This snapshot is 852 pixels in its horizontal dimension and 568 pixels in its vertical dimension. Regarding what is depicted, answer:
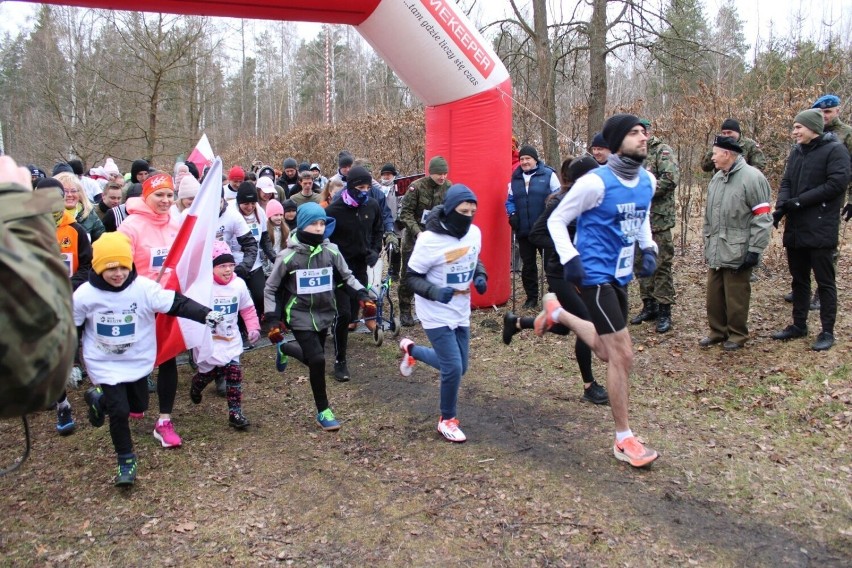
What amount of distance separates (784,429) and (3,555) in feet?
18.8

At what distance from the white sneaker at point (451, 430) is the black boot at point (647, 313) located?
150 inches

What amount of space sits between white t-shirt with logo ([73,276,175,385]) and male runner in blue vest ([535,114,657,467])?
9.97 ft

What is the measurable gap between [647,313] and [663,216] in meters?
1.26

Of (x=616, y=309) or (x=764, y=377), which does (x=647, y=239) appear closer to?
(x=616, y=309)

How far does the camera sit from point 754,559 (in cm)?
362

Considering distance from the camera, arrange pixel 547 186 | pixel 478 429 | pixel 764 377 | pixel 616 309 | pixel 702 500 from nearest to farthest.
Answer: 1. pixel 702 500
2. pixel 616 309
3. pixel 478 429
4. pixel 764 377
5. pixel 547 186

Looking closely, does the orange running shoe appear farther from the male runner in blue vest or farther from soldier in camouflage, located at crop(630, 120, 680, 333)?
soldier in camouflage, located at crop(630, 120, 680, 333)

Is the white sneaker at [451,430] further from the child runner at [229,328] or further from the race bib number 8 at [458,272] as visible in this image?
the child runner at [229,328]

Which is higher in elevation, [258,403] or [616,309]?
[616,309]

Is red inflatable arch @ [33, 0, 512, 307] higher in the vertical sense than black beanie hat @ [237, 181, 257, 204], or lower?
higher

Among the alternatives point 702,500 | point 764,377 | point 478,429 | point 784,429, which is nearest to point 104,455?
point 478,429

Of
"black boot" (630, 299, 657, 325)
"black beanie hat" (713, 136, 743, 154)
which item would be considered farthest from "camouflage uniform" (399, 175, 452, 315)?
"black beanie hat" (713, 136, 743, 154)

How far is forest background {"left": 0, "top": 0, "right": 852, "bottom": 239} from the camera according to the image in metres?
11.3

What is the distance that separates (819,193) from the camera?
21.4 feet
